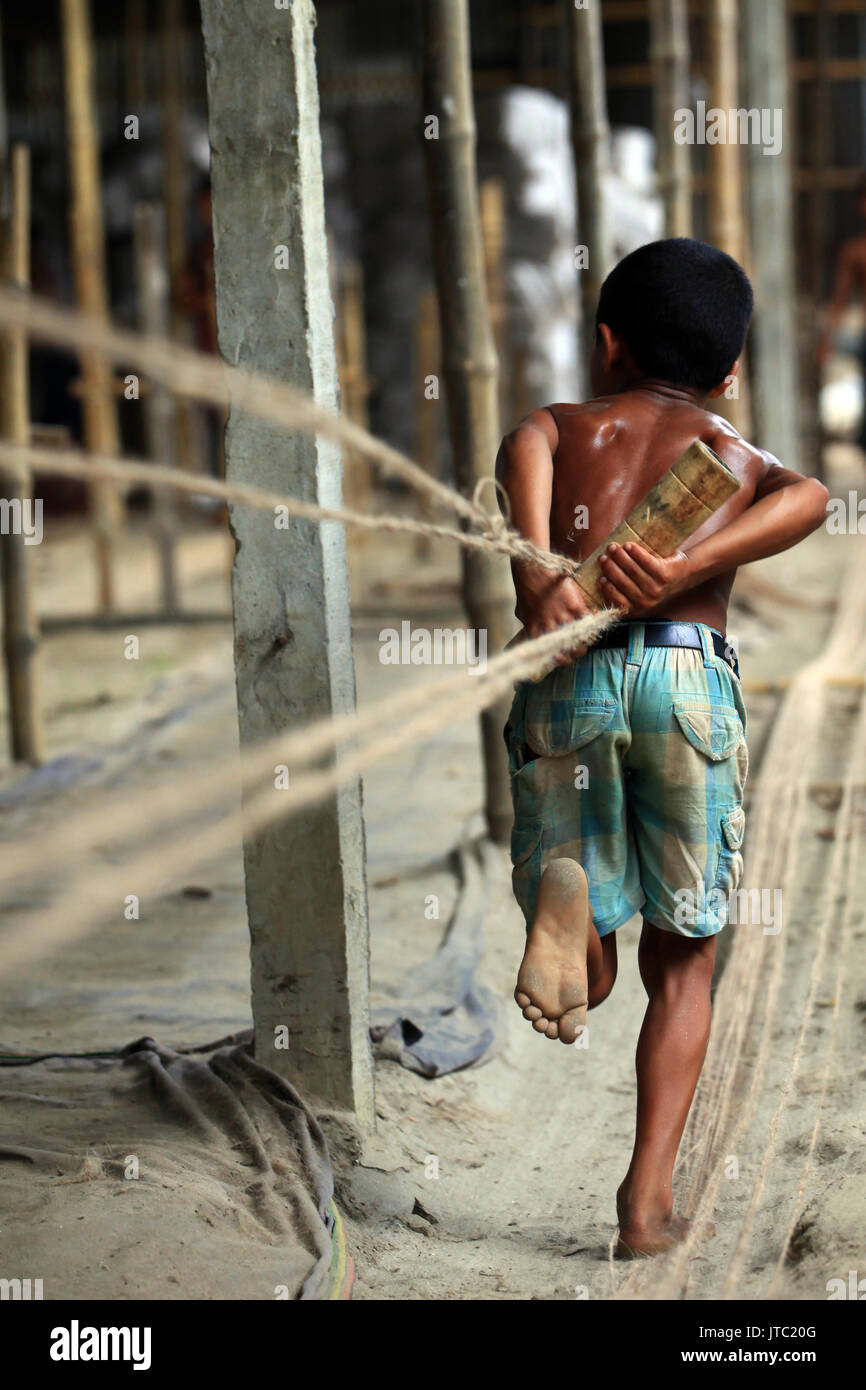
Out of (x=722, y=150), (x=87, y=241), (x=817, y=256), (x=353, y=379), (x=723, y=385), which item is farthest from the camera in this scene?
(x=817, y=256)

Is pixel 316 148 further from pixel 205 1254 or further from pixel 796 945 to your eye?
pixel 796 945

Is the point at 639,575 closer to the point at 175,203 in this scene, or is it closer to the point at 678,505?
the point at 678,505

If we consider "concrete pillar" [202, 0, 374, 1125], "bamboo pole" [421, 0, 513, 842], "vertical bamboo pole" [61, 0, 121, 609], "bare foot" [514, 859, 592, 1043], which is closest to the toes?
"bare foot" [514, 859, 592, 1043]

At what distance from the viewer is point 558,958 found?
179 cm

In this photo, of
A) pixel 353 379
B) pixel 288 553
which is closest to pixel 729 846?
pixel 288 553

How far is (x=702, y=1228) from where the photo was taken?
1979 mm

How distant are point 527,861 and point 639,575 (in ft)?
1.40

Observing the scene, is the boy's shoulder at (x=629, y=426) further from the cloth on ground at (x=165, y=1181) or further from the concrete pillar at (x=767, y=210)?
the concrete pillar at (x=767, y=210)

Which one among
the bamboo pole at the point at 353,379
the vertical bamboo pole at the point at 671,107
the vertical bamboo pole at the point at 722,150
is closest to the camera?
the vertical bamboo pole at the point at 671,107

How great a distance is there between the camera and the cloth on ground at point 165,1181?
1.78 metres

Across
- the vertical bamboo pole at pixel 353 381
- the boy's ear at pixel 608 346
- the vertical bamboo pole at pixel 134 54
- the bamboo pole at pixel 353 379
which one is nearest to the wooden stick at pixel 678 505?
the boy's ear at pixel 608 346

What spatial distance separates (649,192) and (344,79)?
290 centimetres

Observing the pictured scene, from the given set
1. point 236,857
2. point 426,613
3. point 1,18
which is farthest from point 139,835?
point 1,18

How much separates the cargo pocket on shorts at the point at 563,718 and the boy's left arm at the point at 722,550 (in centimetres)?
14
